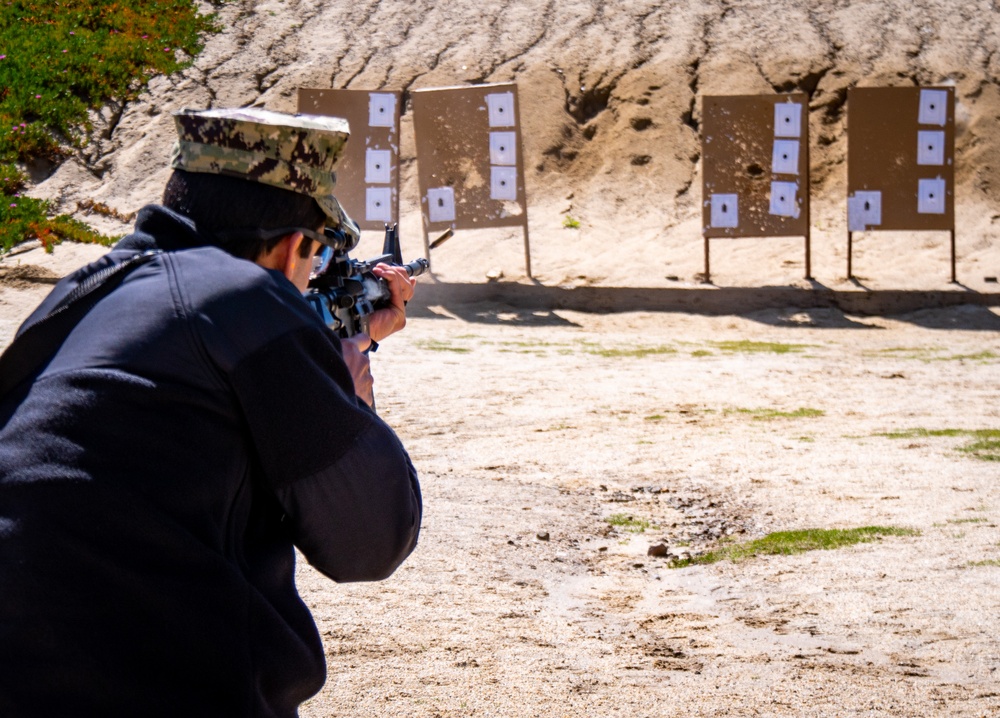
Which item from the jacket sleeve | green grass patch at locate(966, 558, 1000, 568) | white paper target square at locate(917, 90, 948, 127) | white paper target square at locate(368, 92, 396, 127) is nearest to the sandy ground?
green grass patch at locate(966, 558, 1000, 568)

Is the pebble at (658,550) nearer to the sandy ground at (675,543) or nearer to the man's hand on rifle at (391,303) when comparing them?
the sandy ground at (675,543)

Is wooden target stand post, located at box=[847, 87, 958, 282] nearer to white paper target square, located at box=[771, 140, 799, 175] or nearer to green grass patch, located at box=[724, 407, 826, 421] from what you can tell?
white paper target square, located at box=[771, 140, 799, 175]

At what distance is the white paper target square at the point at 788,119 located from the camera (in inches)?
434

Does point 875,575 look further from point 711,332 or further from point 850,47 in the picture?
point 850,47

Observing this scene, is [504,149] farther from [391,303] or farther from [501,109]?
[391,303]

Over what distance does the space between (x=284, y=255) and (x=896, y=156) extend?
10.6m

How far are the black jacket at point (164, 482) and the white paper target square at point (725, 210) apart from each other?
33.0 ft

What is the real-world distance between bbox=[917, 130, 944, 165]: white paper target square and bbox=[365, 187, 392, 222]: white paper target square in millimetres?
5330

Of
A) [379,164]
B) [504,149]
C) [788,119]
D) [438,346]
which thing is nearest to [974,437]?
[438,346]

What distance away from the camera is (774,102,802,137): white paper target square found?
1103 cm

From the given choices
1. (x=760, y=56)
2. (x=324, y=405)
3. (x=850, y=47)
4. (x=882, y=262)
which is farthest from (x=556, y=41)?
(x=324, y=405)

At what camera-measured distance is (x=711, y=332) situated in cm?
956

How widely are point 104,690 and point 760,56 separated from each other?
13404 mm

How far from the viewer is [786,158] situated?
11.0m
